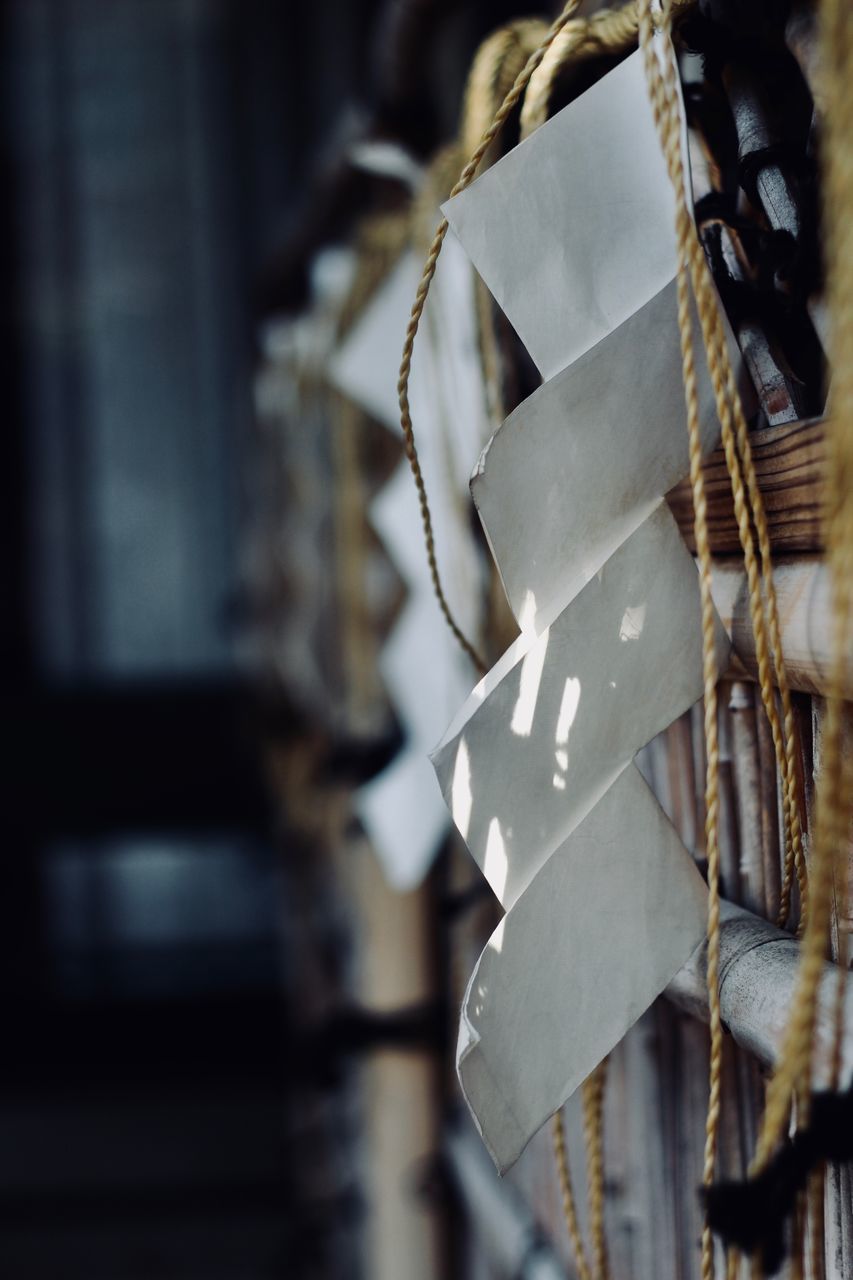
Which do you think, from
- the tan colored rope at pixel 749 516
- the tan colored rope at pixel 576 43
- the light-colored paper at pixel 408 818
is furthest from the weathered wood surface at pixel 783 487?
the light-colored paper at pixel 408 818

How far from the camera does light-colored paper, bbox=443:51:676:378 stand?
0.28 metres

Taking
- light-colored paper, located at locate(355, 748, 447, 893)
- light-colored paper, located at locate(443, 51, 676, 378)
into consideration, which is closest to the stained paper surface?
light-colored paper, located at locate(443, 51, 676, 378)

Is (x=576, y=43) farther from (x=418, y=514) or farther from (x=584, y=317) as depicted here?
(x=418, y=514)

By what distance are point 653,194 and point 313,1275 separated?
1400 millimetres

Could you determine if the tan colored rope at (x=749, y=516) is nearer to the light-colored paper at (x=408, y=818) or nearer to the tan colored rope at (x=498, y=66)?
the tan colored rope at (x=498, y=66)

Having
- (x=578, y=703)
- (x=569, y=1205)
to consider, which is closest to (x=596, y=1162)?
(x=569, y=1205)

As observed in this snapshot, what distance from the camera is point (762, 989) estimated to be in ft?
0.91

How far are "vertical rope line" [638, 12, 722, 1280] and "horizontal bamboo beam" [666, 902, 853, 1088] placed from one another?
0.05 feet

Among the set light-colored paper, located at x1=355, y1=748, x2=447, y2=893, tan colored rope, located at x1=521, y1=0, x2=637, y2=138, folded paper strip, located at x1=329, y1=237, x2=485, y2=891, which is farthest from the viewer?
light-colored paper, located at x1=355, y1=748, x2=447, y2=893

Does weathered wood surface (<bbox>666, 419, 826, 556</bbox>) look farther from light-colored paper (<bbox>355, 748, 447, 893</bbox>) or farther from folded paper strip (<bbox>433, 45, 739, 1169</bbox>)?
light-colored paper (<bbox>355, 748, 447, 893</bbox>)

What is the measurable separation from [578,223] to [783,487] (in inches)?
3.2

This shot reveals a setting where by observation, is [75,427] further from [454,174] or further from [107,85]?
[454,174]

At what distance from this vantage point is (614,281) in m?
0.29

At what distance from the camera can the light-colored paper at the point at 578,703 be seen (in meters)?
0.29
